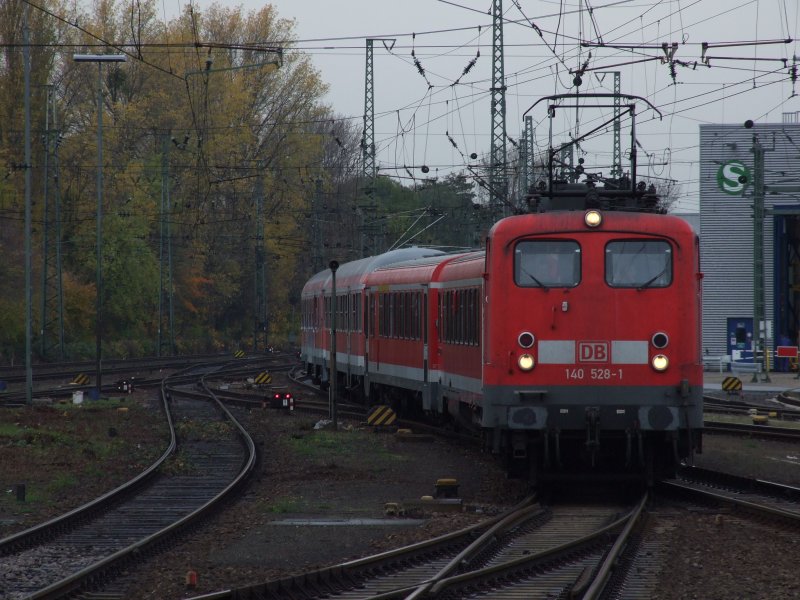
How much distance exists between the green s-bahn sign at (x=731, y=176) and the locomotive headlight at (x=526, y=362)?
39.8m

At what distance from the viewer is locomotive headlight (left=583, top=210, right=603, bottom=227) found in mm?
14125

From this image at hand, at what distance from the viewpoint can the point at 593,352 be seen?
14.0 meters

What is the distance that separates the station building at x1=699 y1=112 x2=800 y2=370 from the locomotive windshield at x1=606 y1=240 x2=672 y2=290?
38570 mm

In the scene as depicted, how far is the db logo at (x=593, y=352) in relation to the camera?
14.0 meters

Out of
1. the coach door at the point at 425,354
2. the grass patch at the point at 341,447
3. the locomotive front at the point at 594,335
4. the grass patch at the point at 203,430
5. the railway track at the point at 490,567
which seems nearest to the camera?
the railway track at the point at 490,567

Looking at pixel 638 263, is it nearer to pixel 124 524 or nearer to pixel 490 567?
pixel 490 567

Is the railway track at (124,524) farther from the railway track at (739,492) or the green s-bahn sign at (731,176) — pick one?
the green s-bahn sign at (731,176)

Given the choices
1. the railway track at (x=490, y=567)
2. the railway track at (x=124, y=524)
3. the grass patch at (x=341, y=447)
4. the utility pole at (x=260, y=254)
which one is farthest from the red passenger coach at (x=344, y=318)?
the utility pole at (x=260, y=254)

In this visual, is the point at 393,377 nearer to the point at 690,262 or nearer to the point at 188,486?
the point at 188,486

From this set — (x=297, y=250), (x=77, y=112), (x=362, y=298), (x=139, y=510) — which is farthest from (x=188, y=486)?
(x=297, y=250)

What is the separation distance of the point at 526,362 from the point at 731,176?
1606 inches

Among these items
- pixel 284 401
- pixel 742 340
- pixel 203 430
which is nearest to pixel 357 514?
pixel 203 430

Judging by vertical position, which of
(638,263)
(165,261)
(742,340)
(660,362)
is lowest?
(742,340)

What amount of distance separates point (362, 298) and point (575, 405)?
14.8 metres
